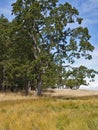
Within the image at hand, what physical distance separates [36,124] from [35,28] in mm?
36902

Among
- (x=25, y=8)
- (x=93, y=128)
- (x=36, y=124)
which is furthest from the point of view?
(x=25, y=8)

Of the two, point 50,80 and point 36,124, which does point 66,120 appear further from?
point 50,80

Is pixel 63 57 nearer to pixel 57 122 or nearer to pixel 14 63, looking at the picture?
pixel 14 63

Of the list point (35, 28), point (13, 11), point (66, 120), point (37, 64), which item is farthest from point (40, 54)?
point (66, 120)

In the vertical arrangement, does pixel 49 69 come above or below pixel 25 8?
below

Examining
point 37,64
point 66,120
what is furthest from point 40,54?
point 66,120

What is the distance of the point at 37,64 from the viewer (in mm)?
44375

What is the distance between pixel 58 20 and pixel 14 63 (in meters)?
8.71

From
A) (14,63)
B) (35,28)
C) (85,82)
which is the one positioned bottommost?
(85,82)

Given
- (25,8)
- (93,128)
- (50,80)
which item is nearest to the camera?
(93,128)

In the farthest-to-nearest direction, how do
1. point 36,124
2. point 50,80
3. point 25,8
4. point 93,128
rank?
point 25,8
point 50,80
point 36,124
point 93,128

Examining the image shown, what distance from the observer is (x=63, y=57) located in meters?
46.0

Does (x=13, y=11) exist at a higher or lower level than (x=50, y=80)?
higher

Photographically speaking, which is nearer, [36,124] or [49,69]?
[36,124]
